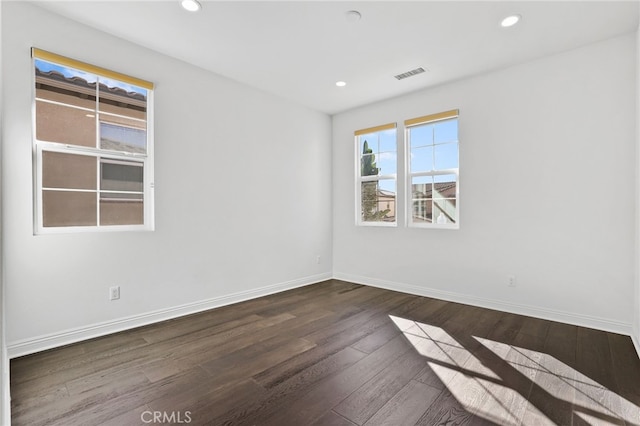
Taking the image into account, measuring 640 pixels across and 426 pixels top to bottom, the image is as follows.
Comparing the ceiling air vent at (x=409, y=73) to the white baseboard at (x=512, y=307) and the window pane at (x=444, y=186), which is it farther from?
the white baseboard at (x=512, y=307)

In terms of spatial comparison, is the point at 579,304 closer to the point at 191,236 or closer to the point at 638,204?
the point at 638,204

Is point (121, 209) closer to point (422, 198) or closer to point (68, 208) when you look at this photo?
point (68, 208)

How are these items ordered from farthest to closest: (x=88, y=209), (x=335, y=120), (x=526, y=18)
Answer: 1. (x=335, y=120)
2. (x=88, y=209)
3. (x=526, y=18)

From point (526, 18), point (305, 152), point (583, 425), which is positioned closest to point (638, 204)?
point (526, 18)

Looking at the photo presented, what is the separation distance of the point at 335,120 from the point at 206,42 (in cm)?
258

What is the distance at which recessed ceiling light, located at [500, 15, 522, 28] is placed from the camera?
2.74 m

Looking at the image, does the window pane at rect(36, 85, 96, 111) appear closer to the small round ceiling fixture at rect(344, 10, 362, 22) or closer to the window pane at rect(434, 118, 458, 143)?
the small round ceiling fixture at rect(344, 10, 362, 22)

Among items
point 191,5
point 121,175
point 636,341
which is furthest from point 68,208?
point 636,341

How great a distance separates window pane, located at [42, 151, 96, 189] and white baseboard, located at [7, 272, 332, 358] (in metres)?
1.24

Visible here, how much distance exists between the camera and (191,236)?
3.59 metres

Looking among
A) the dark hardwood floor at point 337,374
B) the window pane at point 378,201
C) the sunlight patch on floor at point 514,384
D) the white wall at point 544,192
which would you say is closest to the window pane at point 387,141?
the white wall at point 544,192

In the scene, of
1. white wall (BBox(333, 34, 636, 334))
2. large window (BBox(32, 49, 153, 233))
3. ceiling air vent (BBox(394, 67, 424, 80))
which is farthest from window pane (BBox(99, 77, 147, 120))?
white wall (BBox(333, 34, 636, 334))

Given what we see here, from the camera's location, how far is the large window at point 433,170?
161 inches

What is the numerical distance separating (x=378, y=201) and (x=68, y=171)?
3656 millimetres
